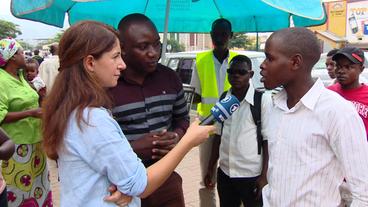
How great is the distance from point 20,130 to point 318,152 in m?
2.68

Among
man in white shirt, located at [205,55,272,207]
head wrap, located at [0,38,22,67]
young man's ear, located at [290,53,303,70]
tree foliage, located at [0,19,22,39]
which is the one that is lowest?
tree foliage, located at [0,19,22,39]

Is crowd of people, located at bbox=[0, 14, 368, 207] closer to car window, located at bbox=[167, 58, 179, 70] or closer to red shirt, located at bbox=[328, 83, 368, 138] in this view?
red shirt, located at bbox=[328, 83, 368, 138]

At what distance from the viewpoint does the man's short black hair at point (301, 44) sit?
176 centimetres

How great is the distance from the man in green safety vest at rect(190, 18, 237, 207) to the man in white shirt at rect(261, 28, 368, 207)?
185 centimetres

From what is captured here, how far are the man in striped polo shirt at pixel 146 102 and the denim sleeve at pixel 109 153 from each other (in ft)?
1.91

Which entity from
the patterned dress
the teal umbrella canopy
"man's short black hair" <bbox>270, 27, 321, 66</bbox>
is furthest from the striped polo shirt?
the patterned dress

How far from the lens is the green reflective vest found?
3.77m

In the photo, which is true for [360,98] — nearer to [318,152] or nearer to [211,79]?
[211,79]

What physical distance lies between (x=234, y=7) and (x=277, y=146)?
2248 millimetres

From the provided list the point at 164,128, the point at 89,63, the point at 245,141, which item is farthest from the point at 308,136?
the point at 245,141

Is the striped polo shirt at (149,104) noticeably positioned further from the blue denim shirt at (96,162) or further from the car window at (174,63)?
the car window at (174,63)

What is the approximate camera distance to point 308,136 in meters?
1.71

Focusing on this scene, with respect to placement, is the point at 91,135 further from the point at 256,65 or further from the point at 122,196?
the point at 256,65

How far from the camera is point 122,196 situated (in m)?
1.51
